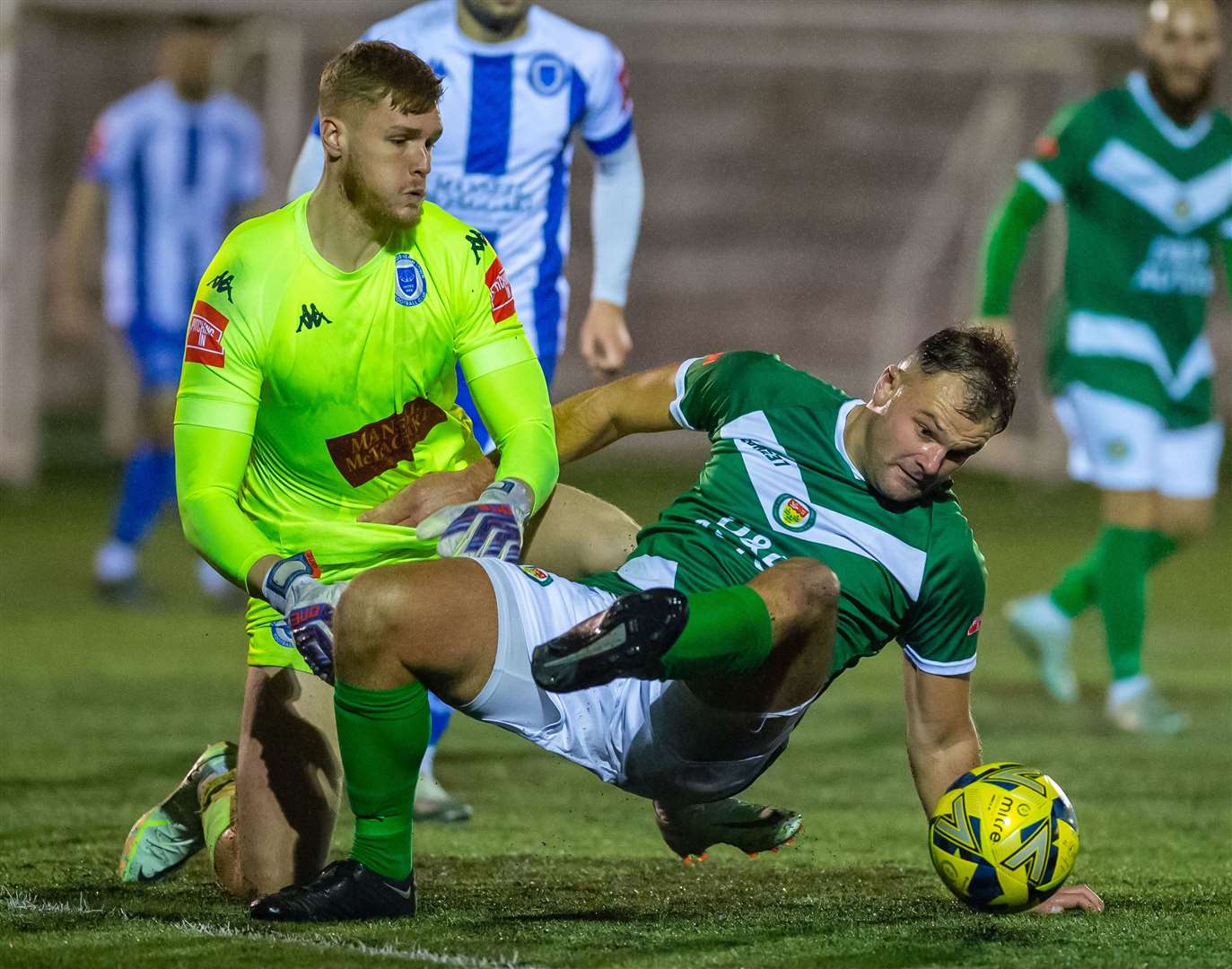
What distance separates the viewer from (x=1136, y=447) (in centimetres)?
748

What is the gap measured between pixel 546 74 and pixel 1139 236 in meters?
2.69

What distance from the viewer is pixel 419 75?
4395mm

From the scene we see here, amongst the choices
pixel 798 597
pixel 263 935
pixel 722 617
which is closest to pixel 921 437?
pixel 798 597

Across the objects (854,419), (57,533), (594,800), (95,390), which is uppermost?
(854,419)

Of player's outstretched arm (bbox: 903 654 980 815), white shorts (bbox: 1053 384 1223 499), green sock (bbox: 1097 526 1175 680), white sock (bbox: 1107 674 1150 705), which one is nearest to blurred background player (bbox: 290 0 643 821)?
player's outstretched arm (bbox: 903 654 980 815)

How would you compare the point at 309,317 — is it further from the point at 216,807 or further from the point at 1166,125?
the point at 1166,125

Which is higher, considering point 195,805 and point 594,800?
point 195,805

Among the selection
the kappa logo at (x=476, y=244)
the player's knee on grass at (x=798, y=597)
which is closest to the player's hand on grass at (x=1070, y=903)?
the player's knee on grass at (x=798, y=597)

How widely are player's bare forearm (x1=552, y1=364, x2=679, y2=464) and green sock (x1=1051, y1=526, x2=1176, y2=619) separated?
3.33 metres

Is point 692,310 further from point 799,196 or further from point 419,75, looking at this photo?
point 419,75

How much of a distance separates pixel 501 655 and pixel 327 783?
776mm

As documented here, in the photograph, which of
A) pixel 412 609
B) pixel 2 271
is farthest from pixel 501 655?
pixel 2 271

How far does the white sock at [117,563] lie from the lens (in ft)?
32.2

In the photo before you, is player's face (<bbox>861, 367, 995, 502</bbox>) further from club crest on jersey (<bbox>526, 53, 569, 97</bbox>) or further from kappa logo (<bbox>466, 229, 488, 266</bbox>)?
club crest on jersey (<bbox>526, 53, 569, 97</bbox>)
